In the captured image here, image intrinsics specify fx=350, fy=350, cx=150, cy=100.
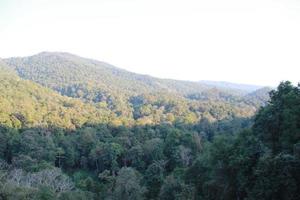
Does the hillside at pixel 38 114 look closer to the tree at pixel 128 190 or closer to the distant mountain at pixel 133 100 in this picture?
the distant mountain at pixel 133 100

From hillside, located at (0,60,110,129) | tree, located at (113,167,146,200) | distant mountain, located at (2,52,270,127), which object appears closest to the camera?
tree, located at (113,167,146,200)

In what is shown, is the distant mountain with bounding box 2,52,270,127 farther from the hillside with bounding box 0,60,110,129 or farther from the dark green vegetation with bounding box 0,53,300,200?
the hillside with bounding box 0,60,110,129

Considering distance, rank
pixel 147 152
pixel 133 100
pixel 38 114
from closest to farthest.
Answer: pixel 147 152, pixel 38 114, pixel 133 100

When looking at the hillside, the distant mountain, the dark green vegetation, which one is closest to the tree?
the dark green vegetation

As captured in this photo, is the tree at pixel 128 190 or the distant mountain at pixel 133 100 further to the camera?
the distant mountain at pixel 133 100

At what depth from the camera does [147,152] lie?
45188mm

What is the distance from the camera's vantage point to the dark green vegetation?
19.1 meters

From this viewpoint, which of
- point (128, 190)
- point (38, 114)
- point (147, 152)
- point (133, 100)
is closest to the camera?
point (128, 190)

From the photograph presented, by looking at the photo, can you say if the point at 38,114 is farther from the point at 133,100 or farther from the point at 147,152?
the point at 133,100

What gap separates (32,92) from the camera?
295 ft

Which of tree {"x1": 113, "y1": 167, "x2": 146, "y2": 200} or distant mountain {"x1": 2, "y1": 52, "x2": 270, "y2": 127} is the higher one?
tree {"x1": 113, "y1": 167, "x2": 146, "y2": 200}

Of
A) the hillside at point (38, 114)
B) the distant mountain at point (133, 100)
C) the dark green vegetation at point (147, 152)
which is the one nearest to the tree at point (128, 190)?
the dark green vegetation at point (147, 152)

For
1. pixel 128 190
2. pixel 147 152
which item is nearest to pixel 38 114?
pixel 147 152

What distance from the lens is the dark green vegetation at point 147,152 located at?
62.7 ft
